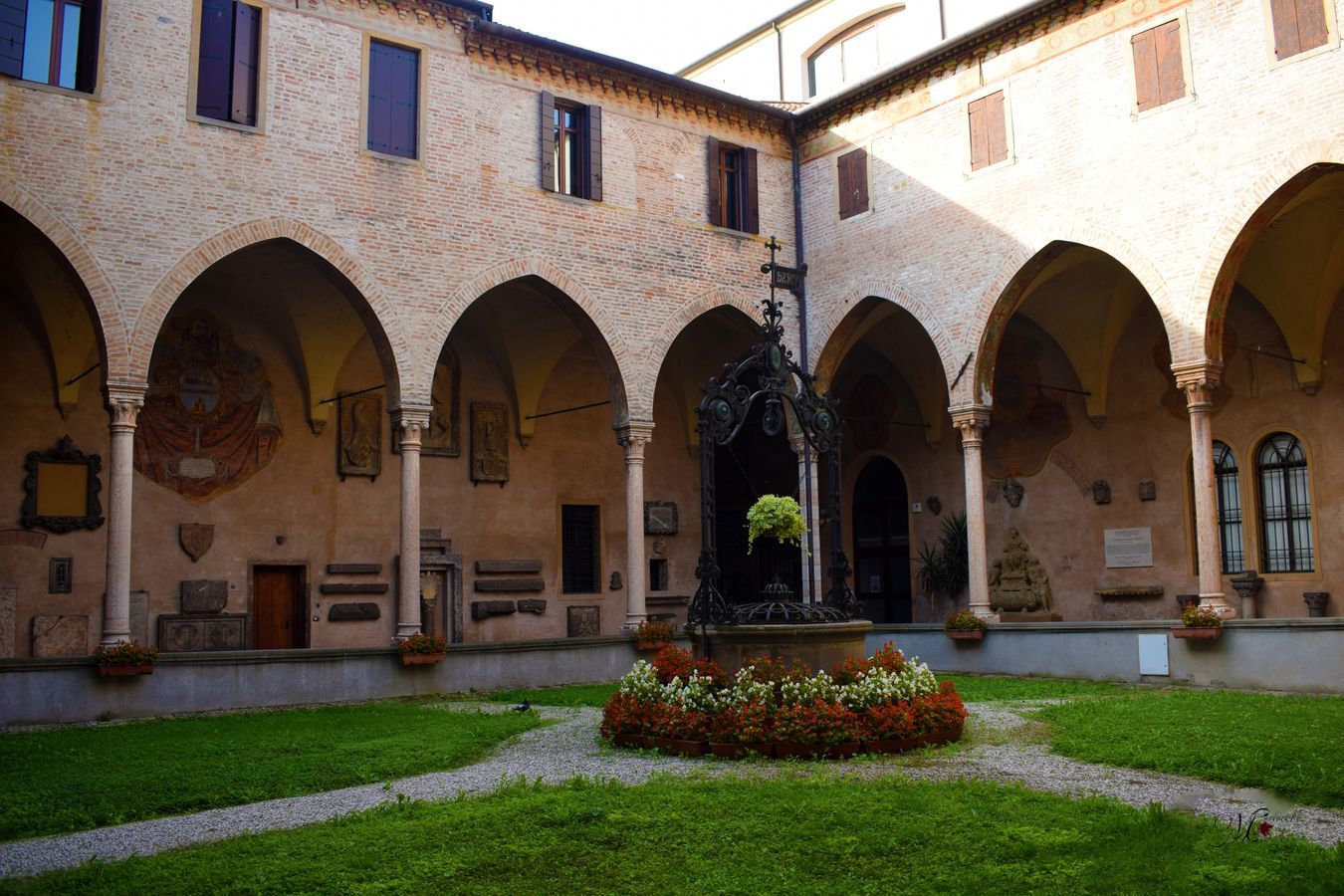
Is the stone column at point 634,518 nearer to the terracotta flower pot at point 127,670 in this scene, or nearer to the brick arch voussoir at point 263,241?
the brick arch voussoir at point 263,241

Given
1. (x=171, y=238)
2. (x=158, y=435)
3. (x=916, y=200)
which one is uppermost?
(x=916, y=200)

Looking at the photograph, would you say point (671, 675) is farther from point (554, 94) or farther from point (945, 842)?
point (554, 94)

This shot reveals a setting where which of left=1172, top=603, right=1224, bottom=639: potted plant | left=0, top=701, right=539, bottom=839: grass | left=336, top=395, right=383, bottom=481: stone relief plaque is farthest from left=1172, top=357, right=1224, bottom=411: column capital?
left=336, top=395, right=383, bottom=481: stone relief plaque

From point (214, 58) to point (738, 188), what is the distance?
336 inches

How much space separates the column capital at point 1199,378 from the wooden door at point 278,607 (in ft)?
43.3

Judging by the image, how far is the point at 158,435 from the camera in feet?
58.9

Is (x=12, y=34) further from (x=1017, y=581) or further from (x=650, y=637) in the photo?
(x=1017, y=581)

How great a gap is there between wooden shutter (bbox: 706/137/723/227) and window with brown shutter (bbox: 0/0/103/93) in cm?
923

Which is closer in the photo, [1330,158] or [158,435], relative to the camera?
[1330,158]

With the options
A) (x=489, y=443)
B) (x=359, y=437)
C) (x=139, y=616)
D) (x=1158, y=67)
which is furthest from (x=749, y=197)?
(x=139, y=616)

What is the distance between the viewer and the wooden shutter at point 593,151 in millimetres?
18562

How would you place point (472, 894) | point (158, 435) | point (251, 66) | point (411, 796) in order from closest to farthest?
1. point (472, 894)
2. point (411, 796)
3. point (251, 66)
4. point (158, 435)

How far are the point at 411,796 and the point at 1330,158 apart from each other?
492 inches

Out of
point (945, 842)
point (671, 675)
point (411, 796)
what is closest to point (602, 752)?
point (671, 675)
